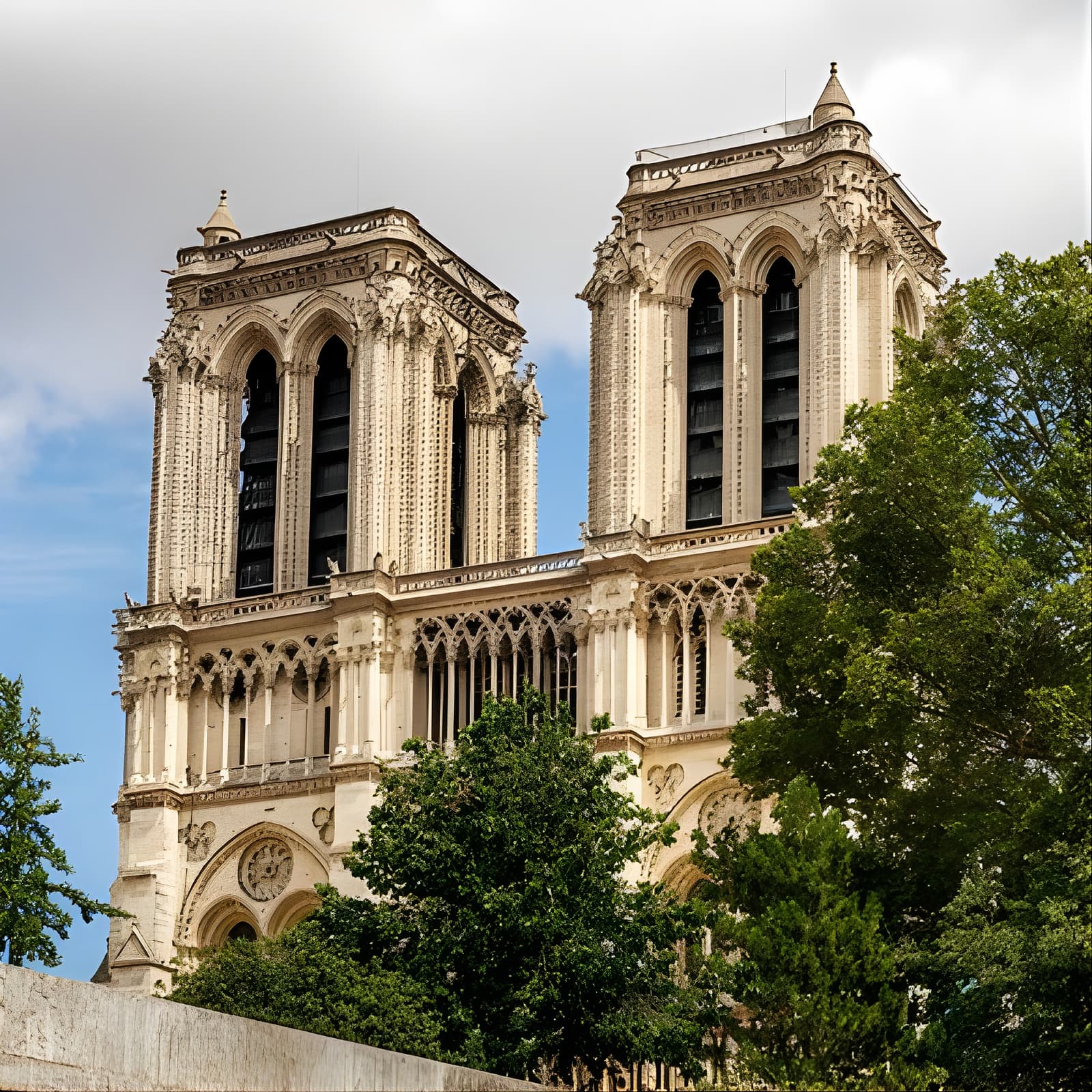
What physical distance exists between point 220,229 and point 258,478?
23.6 ft

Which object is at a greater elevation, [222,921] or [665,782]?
[665,782]

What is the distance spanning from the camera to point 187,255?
6088 cm

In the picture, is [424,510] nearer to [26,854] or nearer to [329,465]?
[329,465]

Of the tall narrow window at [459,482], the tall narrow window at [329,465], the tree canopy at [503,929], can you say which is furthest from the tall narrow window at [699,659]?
the tree canopy at [503,929]

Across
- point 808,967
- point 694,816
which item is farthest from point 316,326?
point 808,967

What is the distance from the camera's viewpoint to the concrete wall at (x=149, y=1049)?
15938 mm

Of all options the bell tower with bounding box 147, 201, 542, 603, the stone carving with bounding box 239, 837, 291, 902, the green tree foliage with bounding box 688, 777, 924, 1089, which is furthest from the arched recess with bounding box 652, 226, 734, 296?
the green tree foliage with bounding box 688, 777, 924, 1089

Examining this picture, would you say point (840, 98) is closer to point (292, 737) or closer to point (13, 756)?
point (292, 737)

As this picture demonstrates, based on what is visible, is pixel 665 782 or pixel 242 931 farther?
pixel 242 931

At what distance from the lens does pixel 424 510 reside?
5709 cm

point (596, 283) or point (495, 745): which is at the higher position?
point (596, 283)

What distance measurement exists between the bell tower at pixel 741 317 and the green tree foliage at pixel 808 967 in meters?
21.4

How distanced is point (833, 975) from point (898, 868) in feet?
9.24

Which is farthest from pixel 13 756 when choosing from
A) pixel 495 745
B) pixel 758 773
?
pixel 758 773
